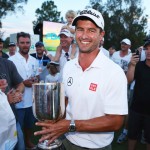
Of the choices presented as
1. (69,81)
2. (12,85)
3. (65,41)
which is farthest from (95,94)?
(65,41)

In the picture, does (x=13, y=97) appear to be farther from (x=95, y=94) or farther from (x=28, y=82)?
(x=28, y=82)

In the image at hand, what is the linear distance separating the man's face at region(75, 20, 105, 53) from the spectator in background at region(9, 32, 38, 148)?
8.38 feet

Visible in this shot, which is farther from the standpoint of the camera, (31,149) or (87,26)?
(31,149)

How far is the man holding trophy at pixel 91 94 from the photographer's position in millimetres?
2012

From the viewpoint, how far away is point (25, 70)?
16.1 feet

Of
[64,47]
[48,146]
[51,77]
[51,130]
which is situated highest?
A: [64,47]

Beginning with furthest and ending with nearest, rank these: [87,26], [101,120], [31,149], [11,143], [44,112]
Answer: [31,149], [11,143], [87,26], [101,120], [44,112]

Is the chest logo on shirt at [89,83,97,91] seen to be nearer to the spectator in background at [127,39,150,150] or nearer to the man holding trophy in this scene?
the man holding trophy

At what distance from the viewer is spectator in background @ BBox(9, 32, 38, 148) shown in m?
4.80

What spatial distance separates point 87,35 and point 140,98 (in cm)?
218

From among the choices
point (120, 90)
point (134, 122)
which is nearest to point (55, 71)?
point (134, 122)

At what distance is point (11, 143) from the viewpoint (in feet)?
8.14

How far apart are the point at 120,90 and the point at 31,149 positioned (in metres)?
3.51

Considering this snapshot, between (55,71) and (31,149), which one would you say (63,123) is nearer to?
(31,149)
